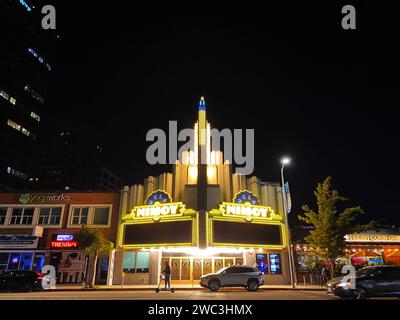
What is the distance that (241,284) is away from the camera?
68.3 feet

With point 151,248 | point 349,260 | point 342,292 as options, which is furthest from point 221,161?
point 342,292

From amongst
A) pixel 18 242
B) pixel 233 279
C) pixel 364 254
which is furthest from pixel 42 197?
pixel 364 254

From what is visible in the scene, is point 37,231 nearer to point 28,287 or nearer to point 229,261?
point 28,287

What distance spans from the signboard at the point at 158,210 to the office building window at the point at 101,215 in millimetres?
3361

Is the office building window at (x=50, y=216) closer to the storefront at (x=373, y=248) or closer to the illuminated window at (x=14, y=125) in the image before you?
the storefront at (x=373, y=248)

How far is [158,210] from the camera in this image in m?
28.8

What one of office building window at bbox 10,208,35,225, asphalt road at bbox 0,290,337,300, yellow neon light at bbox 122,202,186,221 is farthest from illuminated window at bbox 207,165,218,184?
office building window at bbox 10,208,35,225

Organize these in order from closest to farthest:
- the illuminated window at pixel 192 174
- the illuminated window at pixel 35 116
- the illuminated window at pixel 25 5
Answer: the illuminated window at pixel 192 174 → the illuminated window at pixel 35 116 → the illuminated window at pixel 25 5

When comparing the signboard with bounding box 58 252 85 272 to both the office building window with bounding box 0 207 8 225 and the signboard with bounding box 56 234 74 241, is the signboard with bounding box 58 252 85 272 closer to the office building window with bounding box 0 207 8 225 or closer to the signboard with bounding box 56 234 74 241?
the signboard with bounding box 56 234 74 241

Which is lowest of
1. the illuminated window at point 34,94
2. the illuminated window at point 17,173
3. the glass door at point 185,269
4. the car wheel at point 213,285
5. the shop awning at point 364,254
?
the car wheel at point 213,285

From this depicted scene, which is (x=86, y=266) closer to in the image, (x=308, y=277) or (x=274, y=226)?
(x=274, y=226)

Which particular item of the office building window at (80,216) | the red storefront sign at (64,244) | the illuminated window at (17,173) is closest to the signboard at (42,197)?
the office building window at (80,216)

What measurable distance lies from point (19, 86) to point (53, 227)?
288ft

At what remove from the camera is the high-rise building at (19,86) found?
91.5 metres
